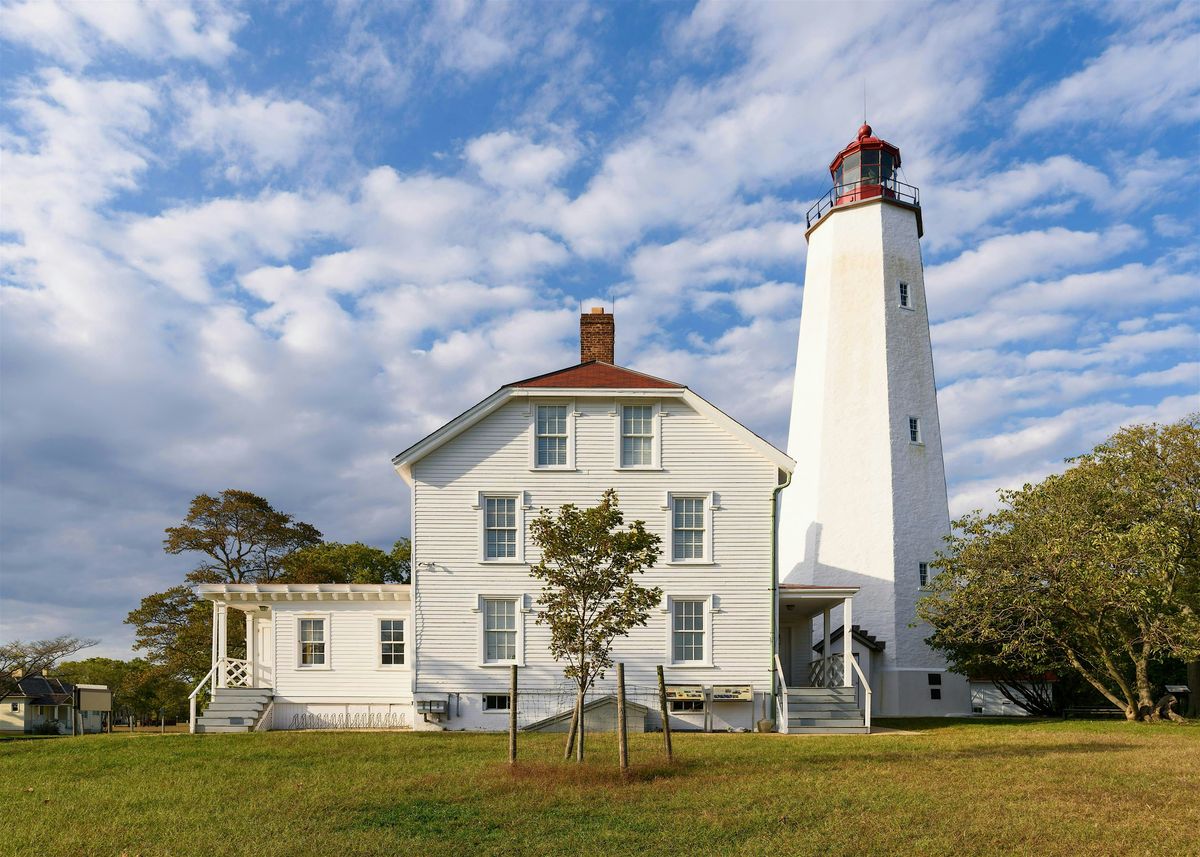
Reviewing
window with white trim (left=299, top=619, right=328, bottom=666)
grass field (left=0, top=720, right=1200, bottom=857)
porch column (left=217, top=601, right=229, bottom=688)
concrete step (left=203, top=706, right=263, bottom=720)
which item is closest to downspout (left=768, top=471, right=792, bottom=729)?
grass field (left=0, top=720, right=1200, bottom=857)

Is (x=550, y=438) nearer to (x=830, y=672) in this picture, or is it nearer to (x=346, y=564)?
(x=830, y=672)

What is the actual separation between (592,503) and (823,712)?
7.41 meters

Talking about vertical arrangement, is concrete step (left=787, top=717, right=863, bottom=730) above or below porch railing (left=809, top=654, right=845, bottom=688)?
below

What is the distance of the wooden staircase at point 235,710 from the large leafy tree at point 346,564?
14326 millimetres

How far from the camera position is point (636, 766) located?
44.6 feet

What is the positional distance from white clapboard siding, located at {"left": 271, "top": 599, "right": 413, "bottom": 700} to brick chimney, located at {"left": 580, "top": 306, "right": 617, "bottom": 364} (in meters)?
8.27

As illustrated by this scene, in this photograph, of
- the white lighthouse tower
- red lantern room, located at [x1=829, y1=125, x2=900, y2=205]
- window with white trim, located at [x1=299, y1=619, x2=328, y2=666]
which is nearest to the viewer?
window with white trim, located at [x1=299, y1=619, x2=328, y2=666]

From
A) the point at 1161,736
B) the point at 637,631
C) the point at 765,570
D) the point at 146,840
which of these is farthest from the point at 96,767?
the point at 1161,736

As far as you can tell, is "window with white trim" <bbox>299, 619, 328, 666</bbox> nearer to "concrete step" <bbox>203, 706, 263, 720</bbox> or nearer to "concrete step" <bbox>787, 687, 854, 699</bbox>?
"concrete step" <bbox>203, 706, 263, 720</bbox>

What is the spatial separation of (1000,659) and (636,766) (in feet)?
47.5

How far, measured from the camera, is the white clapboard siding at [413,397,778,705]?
21.9 m

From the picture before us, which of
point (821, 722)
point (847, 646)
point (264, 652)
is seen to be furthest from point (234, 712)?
point (847, 646)

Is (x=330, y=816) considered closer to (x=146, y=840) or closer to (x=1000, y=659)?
(x=146, y=840)

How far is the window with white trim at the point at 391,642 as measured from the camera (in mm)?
22906
